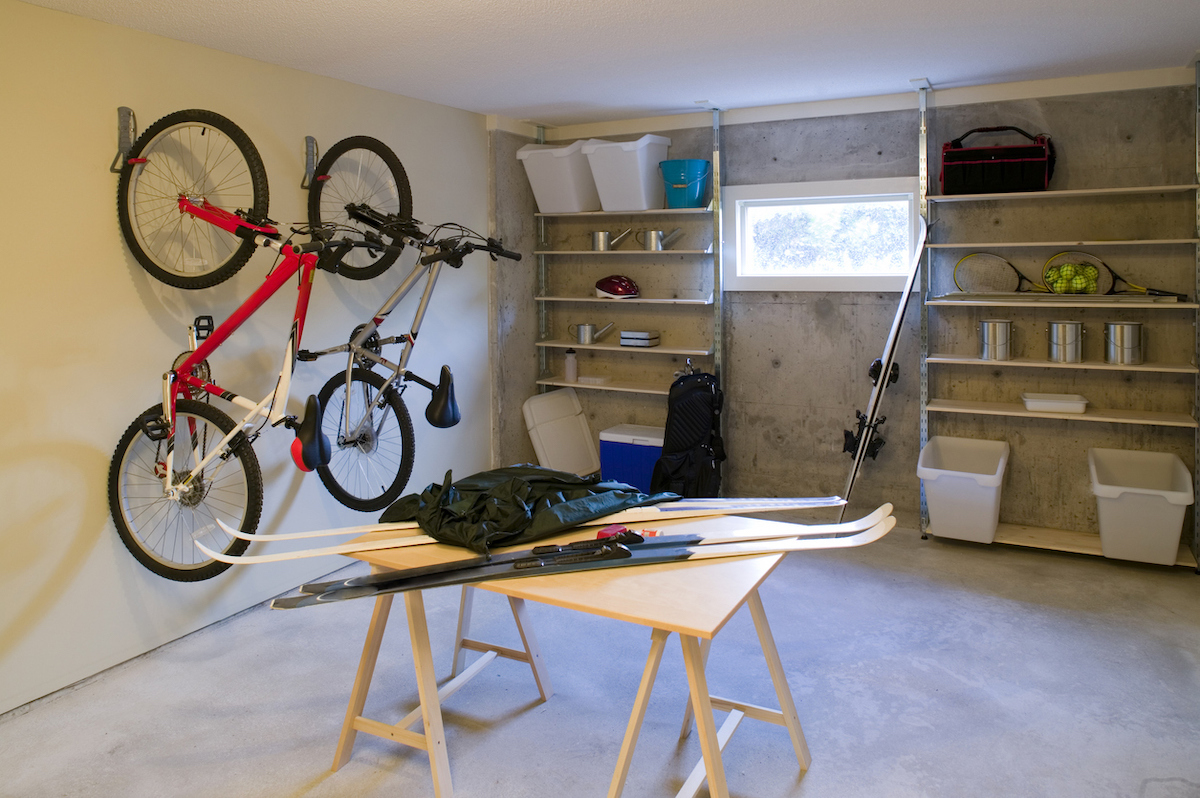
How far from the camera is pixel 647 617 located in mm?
1996

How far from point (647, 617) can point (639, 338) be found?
11.7 feet

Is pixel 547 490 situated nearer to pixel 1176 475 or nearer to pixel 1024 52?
pixel 1024 52

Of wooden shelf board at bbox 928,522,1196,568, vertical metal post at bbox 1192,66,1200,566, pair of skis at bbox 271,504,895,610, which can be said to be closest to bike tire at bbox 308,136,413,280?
pair of skis at bbox 271,504,895,610

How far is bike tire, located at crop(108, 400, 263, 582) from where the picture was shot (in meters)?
3.28

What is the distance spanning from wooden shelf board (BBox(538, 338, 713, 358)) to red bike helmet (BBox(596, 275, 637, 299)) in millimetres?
336

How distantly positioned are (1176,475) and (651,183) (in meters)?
3.30

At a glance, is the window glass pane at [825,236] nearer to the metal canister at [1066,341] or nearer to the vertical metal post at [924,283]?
the vertical metal post at [924,283]

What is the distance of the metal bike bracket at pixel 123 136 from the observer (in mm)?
3252

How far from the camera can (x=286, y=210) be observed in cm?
397

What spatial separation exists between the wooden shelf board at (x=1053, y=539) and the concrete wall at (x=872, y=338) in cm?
10

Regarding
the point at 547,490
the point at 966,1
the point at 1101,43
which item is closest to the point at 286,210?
the point at 547,490

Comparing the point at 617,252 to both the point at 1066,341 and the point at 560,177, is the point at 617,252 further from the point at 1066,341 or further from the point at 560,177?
the point at 1066,341

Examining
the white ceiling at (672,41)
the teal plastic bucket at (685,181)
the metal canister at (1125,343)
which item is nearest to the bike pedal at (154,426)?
the white ceiling at (672,41)

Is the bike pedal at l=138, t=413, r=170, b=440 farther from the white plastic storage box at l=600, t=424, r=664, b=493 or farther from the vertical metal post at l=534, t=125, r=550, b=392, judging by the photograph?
the vertical metal post at l=534, t=125, r=550, b=392
